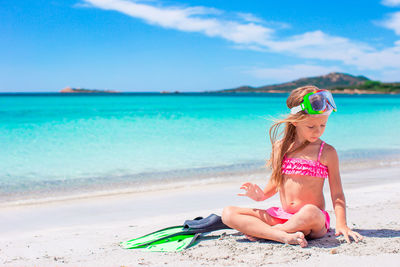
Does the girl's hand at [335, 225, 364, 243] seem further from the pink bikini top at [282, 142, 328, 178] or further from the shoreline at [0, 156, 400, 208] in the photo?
the shoreline at [0, 156, 400, 208]

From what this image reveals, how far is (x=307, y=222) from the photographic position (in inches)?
124

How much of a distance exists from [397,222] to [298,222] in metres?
1.46

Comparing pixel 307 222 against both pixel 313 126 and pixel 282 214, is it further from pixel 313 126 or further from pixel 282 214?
pixel 313 126

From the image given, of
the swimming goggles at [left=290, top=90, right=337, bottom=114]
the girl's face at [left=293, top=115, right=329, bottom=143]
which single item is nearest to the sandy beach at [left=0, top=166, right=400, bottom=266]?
the girl's face at [left=293, top=115, right=329, bottom=143]

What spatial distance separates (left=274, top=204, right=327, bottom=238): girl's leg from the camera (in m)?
3.12

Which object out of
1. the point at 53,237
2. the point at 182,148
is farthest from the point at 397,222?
the point at 182,148

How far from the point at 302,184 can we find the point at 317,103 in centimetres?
69

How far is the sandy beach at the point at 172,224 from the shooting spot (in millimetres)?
2973

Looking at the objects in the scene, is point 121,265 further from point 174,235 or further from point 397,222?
point 397,222

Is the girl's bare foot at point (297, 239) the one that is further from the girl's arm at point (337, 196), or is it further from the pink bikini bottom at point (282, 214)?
the girl's arm at point (337, 196)

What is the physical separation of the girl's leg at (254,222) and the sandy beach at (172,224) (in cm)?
8

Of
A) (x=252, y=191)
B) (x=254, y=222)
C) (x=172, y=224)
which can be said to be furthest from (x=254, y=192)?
(x=172, y=224)

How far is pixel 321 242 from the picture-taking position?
128 inches

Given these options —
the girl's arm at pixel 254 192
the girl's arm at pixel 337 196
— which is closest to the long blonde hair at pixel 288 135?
the girl's arm at pixel 254 192
